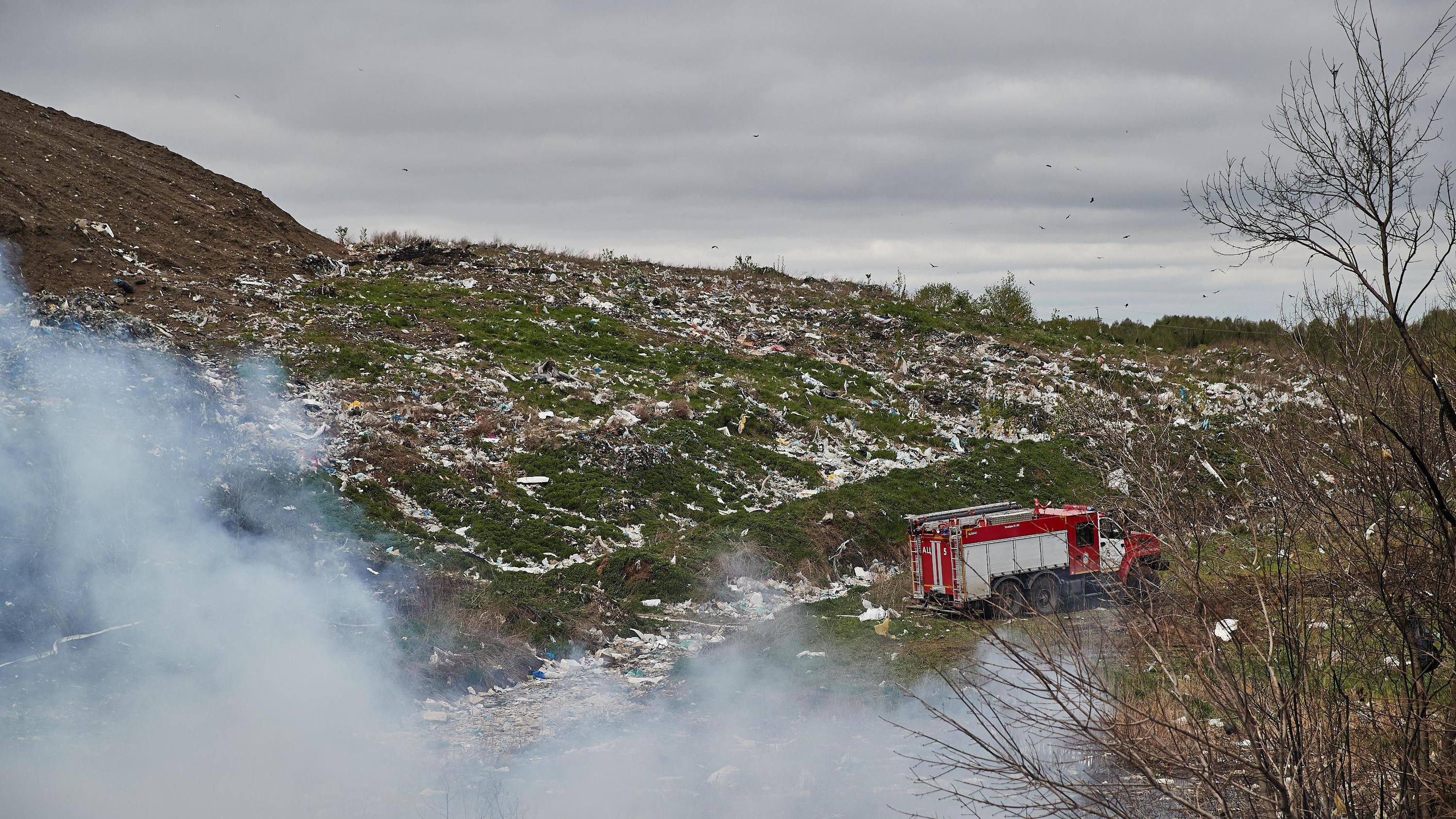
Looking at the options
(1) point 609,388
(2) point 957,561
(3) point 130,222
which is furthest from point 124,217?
(2) point 957,561

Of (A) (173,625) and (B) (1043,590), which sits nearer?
(A) (173,625)

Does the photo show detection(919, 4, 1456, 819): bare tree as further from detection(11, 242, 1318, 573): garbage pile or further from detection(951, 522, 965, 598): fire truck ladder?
detection(951, 522, 965, 598): fire truck ladder

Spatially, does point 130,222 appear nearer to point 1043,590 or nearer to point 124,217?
point 124,217

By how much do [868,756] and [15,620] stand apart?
23.3 feet

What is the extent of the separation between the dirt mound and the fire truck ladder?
12.6 m

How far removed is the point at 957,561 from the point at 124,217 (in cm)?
1725

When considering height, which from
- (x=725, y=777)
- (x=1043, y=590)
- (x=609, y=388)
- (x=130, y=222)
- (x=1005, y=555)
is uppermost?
(x=130, y=222)

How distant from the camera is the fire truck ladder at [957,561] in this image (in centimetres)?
1098

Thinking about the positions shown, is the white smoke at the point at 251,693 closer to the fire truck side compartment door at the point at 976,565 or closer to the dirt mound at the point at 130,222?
the fire truck side compartment door at the point at 976,565

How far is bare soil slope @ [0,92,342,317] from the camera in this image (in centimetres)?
1591

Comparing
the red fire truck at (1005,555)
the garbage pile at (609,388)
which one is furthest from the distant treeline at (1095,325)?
the red fire truck at (1005,555)

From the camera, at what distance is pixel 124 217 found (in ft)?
61.0

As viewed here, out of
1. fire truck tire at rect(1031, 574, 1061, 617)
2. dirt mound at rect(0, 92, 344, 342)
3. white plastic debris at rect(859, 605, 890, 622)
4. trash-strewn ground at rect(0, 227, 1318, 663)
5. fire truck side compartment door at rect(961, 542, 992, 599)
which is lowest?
white plastic debris at rect(859, 605, 890, 622)

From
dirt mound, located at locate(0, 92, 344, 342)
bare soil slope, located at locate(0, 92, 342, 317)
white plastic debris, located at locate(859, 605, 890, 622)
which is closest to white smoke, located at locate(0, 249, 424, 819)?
dirt mound, located at locate(0, 92, 344, 342)
